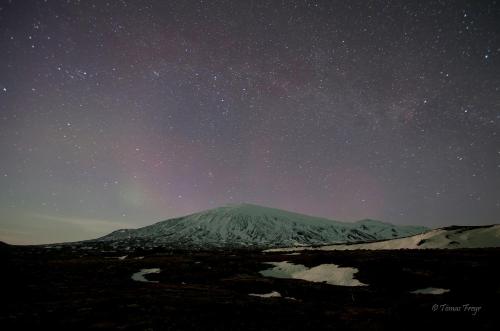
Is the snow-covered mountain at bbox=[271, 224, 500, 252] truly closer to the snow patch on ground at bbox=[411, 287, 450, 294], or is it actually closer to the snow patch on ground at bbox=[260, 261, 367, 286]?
the snow patch on ground at bbox=[260, 261, 367, 286]

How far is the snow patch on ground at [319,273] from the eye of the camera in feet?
131

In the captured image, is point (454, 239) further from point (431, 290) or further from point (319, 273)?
point (431, 290)

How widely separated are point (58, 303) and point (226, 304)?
12.4m

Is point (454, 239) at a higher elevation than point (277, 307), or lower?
higher

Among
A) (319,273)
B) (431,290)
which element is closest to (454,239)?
(319,273)

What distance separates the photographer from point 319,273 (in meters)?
44.3

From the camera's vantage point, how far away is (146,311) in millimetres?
20359

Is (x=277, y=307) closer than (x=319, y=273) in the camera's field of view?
Yes

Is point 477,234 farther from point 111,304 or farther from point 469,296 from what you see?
point 111,304

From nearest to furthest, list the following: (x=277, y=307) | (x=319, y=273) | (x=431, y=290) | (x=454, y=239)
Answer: (x=277, y=307)
(x=431, y=290)
(x=319, y=273)
(x=454, y=239)

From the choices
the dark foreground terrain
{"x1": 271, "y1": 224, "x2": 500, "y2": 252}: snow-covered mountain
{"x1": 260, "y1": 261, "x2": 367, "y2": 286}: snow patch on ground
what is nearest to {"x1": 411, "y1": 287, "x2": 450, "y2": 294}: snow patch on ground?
the dark foreground terrain

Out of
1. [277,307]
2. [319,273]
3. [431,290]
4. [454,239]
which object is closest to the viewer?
[277,307]

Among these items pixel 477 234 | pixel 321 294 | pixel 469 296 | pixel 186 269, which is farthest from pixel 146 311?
pixel 477 234

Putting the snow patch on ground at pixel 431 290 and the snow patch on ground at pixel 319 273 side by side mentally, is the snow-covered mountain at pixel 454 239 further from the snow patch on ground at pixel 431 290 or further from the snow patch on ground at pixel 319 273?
the snow patch on ground at pixel 431 290
